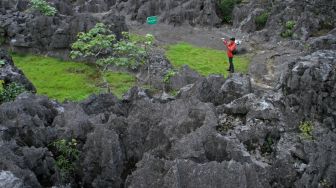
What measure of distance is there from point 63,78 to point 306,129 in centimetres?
2525

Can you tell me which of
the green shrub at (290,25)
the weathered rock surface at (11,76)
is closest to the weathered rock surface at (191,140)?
the weathered rock surface at (11,76)

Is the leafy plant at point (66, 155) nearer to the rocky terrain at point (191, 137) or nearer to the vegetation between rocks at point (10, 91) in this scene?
the rocky terrain at point (191, 137)

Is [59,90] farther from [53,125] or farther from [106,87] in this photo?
[53,125]

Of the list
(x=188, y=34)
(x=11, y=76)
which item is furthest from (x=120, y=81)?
(x=188, y=34)

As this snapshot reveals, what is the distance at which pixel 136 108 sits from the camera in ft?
72.4

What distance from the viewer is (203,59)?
4475 cm

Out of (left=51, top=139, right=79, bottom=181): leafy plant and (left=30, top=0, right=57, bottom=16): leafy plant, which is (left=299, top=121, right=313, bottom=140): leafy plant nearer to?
(left=51, top=139, right=79, bottom=181): leafy plant

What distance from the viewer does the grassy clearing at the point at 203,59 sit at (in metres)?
41.5

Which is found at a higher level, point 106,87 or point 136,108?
point 136,108

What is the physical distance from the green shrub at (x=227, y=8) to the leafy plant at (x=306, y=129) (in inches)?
1617

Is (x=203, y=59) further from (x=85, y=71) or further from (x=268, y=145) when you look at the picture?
(x=268, y=145)

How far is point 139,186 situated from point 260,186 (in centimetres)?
377

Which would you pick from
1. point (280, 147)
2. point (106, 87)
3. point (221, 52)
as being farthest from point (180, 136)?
point (221, 52)

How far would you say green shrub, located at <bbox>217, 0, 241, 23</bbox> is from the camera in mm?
59838
